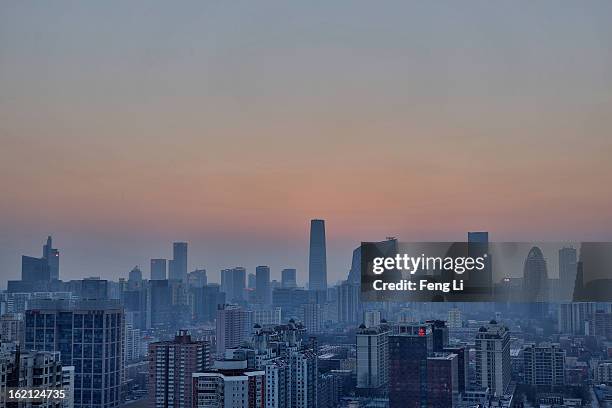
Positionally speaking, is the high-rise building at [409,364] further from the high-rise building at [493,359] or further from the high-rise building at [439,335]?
the high-rise building at [493,359]

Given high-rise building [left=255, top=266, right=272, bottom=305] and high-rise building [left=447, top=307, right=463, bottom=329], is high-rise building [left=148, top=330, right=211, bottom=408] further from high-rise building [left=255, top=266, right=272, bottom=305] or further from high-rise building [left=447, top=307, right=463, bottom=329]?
high-rise building [left=447, top=307, right=463, bottom=329]

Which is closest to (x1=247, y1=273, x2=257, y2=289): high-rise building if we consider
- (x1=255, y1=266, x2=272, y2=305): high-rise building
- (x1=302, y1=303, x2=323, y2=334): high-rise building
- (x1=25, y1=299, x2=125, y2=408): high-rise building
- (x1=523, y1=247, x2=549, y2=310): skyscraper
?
(x1=255, y1=266, x2=272, y2=305): high-rise building

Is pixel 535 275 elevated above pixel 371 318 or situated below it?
above

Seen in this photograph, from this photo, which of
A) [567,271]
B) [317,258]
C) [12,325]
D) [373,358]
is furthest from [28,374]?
[373,358]

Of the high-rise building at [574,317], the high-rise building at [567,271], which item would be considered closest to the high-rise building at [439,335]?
the high-rise building at [574,317]

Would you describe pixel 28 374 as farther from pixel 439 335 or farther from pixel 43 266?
pixel 439 335
